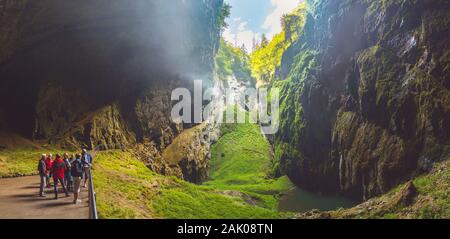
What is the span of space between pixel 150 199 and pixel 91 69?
18.5 meters

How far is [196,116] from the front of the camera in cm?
5284

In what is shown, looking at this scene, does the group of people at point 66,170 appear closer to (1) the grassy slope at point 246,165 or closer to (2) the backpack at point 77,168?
(2) the backpack at point 77,168

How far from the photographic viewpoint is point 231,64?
365 feet

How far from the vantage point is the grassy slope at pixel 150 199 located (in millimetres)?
18991

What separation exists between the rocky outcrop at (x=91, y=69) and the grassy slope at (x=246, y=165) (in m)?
13.0

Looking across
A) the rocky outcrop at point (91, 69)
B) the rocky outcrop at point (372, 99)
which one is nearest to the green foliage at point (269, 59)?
the rocky outcrop at point (372, 99)

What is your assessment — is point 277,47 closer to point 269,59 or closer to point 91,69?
point 269,59

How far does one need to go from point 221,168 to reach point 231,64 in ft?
191

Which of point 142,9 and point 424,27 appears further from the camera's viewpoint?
point 142,9
